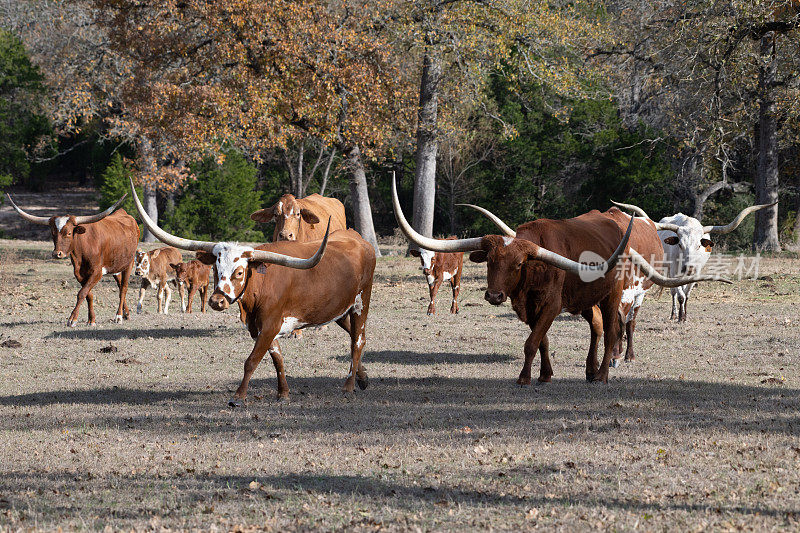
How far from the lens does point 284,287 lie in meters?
8.68

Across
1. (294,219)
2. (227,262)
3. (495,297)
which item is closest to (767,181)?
(294,219)

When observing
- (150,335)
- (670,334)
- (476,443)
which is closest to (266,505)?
(476,443)

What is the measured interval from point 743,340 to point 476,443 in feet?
25.1

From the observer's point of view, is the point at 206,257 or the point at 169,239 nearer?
the point at 206,257

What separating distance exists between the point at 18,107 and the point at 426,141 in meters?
35.6

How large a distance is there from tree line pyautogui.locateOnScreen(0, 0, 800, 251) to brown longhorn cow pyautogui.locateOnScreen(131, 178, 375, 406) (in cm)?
1138

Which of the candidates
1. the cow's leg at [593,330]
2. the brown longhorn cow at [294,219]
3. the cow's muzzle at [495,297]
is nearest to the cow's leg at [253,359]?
the cow's muzzle at [495,297]

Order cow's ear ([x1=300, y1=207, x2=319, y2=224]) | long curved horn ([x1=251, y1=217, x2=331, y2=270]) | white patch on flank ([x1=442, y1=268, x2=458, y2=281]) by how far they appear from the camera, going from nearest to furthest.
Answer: long curved horn ([x1=251, y1=217, x2=331, y2=270])
cow's ear ([x1=300, y1=207, x2=319, y2=224])
white patch on flank ([x1=442, y1=268, x2=458, y2=281])

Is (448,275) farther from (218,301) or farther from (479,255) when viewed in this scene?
(218,301)

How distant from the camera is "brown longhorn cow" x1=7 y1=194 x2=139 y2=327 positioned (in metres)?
14.6

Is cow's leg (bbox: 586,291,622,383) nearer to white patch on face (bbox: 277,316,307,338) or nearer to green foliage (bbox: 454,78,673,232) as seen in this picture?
white patch on face (bbox: 277,316,307,338)

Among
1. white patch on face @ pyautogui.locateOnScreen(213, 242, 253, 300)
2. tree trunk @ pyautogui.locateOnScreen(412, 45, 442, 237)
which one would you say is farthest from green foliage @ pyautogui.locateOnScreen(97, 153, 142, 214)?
white patch on face @ pyautogui.locateOnScreen(213, 242, 253, 300)

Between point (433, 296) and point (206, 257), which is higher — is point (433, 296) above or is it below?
below

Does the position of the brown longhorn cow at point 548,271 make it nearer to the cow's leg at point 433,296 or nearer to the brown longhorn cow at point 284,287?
the brown longhorn cow at point 284,287
